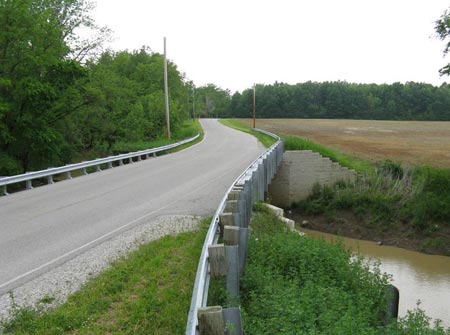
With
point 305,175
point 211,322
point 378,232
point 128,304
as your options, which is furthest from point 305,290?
point 305,175

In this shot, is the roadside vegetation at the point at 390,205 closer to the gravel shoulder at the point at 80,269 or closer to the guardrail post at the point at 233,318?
the gravel shoulder at the point at 80,269

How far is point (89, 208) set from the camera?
11867 millimetres

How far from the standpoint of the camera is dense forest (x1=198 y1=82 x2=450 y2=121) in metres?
126

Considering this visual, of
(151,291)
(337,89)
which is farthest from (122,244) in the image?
(337,89)

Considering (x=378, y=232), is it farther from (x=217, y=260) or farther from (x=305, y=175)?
(x=217, y=260)

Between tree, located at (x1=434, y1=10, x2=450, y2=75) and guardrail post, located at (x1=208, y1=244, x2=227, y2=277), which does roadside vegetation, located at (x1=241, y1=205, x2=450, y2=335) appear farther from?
tree, located at (x1=434, y1=10, x2=450, y2=75)

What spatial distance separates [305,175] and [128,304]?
75.6 ft

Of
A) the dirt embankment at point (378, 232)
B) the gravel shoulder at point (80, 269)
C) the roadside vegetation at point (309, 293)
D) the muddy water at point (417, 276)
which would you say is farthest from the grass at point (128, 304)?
the dirt embankment at point (378, 232)

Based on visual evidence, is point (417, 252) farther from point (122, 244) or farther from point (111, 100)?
point (111, 100)

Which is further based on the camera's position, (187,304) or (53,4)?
(53,4)

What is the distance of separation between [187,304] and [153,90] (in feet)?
166

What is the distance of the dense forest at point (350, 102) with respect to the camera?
125875mm

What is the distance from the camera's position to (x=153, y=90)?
54656mm

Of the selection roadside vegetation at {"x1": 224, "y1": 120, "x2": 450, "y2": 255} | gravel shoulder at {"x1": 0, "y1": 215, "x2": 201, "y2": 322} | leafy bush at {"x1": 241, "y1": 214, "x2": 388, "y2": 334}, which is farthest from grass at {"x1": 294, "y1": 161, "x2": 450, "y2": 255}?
gravel shoulder at {"x1": 0, "y1": 215, "x2": 201, "y2": 322}
